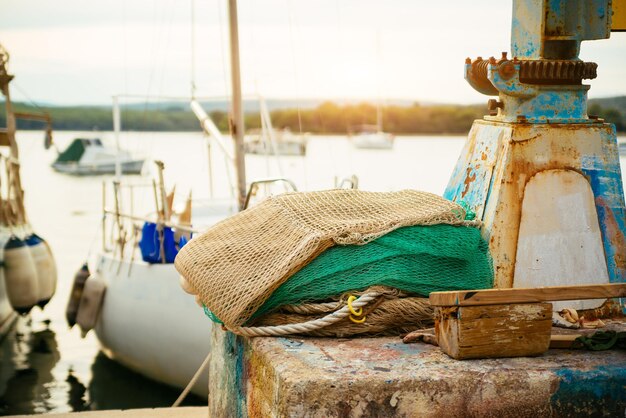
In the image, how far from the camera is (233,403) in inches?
151

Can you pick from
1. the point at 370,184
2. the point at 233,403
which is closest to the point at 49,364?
the point at 233,403

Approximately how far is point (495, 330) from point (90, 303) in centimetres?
1089

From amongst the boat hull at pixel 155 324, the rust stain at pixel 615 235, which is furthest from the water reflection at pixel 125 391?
the rust stain at pixel 615 235

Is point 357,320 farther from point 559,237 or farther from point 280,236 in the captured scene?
point 559,237

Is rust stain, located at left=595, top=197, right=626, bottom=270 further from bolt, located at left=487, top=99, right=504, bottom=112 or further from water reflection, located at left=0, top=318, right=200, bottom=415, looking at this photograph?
water reflection, located at left=0, top=318, right=200, bottom=415

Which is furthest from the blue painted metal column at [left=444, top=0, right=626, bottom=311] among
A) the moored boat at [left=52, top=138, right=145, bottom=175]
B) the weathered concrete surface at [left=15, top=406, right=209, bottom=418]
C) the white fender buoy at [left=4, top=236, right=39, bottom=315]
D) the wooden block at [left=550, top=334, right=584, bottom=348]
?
the moored boat at [left=52, top=138, right=145, bottom=175]

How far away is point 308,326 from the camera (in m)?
3.39

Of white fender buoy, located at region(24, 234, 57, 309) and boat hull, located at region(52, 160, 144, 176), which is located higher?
white fender buoy, located at region(24, 234, 57, 309)

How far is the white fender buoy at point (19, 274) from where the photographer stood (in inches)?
574

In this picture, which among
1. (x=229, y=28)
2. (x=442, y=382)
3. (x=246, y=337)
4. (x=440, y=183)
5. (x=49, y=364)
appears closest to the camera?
(x=442, y=382)

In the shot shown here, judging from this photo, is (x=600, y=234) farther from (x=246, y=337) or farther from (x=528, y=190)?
(x=246, y=337)

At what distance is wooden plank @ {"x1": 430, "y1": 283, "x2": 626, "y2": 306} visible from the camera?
308cm

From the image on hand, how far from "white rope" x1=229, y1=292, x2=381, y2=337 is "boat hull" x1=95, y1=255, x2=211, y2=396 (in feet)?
25.2

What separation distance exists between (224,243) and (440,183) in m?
35.6
